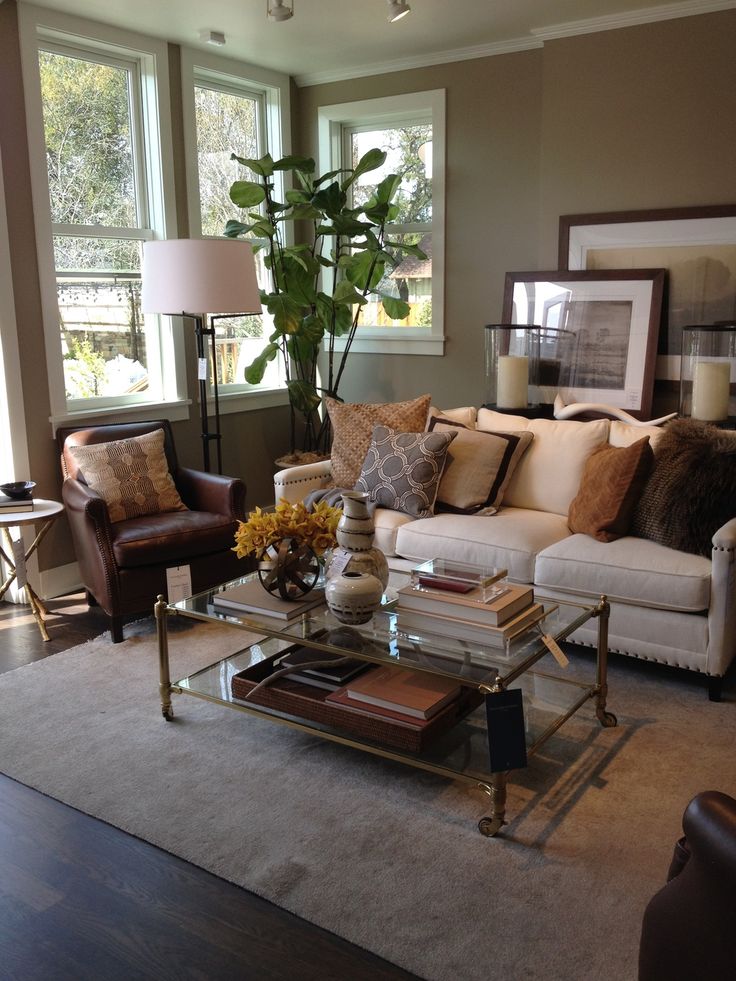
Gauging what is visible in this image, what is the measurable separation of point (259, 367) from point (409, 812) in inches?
121

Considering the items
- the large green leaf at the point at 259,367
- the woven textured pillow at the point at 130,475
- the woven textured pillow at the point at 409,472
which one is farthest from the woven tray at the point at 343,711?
the large green leaf at the point at 259,367

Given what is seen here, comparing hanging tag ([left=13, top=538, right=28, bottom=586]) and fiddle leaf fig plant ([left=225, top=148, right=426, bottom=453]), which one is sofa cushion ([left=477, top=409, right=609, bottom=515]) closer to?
fiddle leaf fig plant ([left=225, top=148, right=426, bottom=453])

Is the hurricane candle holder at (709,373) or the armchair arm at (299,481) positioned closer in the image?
the hurricane candle holder at (709,373)

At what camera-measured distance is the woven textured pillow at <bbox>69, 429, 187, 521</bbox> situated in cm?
405

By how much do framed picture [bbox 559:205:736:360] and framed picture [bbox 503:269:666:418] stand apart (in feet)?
0.24

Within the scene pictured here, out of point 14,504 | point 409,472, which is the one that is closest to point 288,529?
point 409,472

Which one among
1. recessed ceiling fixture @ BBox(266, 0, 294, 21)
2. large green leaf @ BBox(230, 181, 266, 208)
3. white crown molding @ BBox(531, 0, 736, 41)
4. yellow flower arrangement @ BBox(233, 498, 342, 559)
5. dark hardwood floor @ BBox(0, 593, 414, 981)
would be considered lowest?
dark hardwood floor @ BBox(0, 593, 414, 981)

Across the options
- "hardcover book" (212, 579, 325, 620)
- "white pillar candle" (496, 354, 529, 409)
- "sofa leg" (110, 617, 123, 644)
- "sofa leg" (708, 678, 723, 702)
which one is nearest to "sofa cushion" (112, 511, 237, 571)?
"sofa leg" (110, 617, 123, 644)

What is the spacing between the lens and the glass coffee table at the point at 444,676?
236 cm

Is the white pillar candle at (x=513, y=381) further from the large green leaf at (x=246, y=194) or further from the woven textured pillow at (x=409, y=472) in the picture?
the large green leaf at (x=246, y=194)

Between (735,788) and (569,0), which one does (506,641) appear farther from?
(569,0)

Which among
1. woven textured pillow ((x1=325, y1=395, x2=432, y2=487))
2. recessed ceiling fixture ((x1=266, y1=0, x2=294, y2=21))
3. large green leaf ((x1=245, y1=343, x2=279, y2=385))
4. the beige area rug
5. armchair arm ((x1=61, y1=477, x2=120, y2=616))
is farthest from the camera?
large green leaf ((x1=245, y1=343, x2=279, y2=385))

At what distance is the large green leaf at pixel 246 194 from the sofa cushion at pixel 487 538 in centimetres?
211

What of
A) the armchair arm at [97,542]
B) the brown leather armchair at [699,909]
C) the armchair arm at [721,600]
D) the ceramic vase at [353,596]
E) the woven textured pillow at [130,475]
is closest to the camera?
the brown leather armchair at [699,909]
